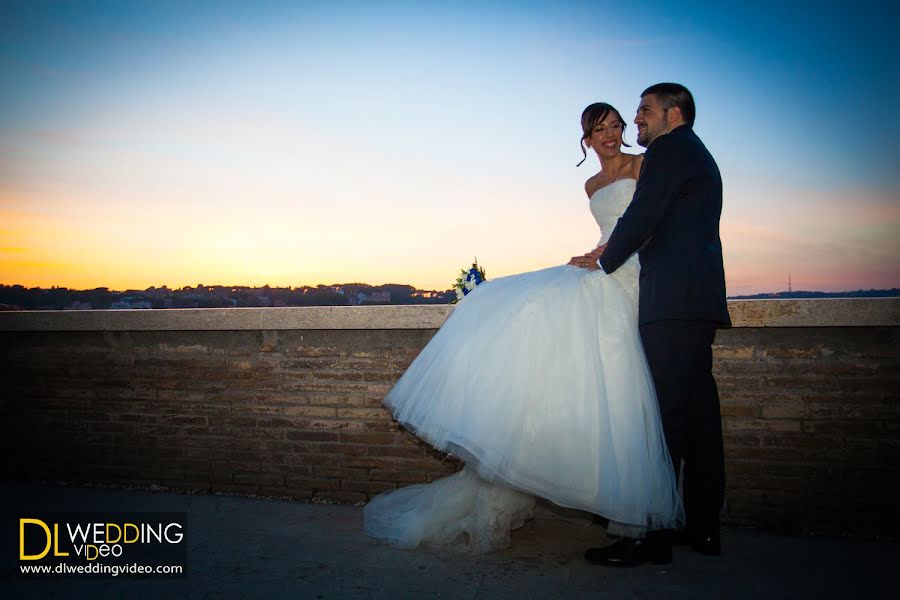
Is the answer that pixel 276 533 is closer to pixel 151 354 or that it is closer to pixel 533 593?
pixel 533 593

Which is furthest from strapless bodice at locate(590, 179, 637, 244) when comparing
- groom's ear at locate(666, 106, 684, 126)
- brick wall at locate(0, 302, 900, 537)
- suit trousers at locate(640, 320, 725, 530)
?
brick wall at locate(0, 302, 900, 537)

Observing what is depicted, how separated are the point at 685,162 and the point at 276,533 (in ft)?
10.7

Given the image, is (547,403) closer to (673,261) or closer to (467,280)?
(673,261)

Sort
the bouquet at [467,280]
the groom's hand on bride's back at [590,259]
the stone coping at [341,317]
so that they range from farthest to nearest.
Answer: the bouquet at [467,280], the stone coping at [341,317], the groom's hand on bride's back at [590,259]

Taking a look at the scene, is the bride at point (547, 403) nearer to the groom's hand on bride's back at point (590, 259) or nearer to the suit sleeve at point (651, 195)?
the groom's hand on bride's back at point (590, 259)

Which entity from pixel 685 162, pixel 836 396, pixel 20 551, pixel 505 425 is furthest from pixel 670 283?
pixel 20 551

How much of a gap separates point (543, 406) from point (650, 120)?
1.64 m

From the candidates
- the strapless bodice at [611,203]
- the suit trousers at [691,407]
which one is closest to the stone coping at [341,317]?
the suit trousers at [691,407]

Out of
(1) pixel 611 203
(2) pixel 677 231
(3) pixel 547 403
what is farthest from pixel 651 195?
(3) pixel 547 403

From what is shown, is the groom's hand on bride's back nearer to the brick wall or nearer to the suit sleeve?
the suit sleeve

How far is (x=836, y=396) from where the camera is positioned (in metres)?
3.64

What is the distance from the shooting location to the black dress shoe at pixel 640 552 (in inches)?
123

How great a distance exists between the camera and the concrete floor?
291 cm

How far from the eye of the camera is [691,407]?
10.9 feet
